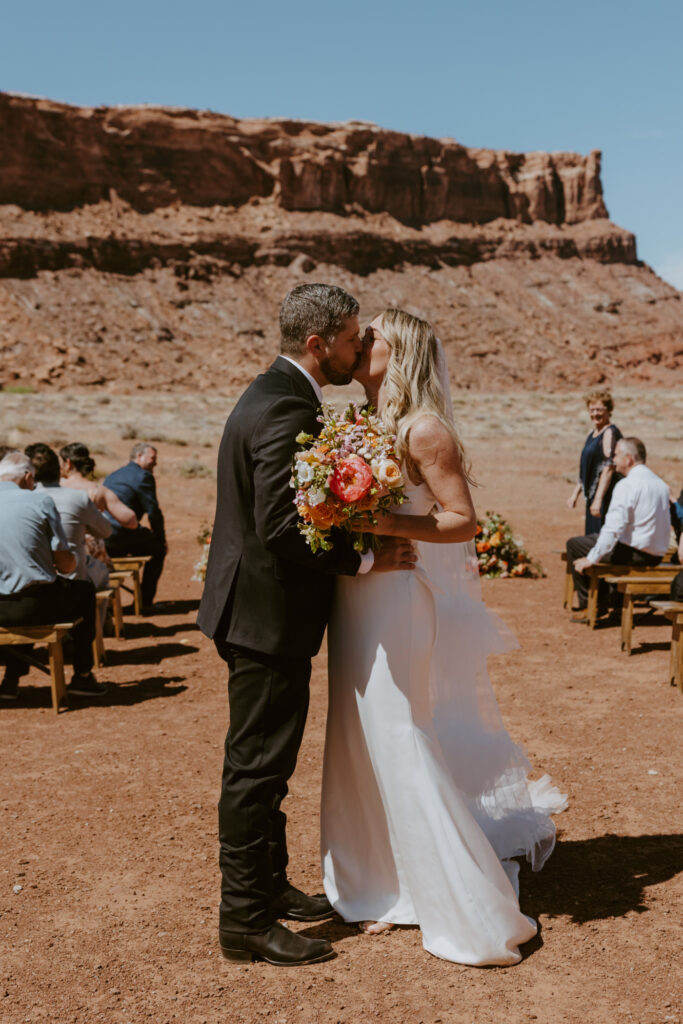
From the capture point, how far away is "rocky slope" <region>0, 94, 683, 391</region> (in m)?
65.4

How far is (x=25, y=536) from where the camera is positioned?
6559mm

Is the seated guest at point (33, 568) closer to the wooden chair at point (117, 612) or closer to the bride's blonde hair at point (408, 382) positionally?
the wooden chair at point (117, 612)

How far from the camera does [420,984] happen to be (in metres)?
3.35

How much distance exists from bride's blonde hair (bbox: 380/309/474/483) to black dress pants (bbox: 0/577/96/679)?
410 centimetres

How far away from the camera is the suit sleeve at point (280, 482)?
10.7 feet

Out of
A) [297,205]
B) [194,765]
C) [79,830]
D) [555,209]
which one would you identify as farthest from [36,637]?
[555,209]

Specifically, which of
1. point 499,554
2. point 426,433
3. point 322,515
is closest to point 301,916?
point 322,515

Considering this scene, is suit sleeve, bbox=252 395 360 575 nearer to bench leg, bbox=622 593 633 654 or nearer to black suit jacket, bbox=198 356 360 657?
black suit jacket, bbox=198 356 360 657

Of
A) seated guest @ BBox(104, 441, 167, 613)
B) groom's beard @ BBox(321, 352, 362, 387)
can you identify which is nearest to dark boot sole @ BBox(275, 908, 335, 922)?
groom's beard @ BBox(321, 352, 362, 387)

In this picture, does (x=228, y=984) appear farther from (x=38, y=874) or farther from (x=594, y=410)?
(x=594, y=410)

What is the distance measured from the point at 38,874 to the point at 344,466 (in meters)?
2.56

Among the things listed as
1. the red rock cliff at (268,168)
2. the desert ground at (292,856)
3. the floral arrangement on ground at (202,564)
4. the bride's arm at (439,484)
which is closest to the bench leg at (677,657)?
the desert ground at (292,856)

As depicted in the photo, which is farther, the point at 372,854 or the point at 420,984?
the point at 372,854

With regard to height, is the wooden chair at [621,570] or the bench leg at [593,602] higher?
the wooden chair at [621,570]
